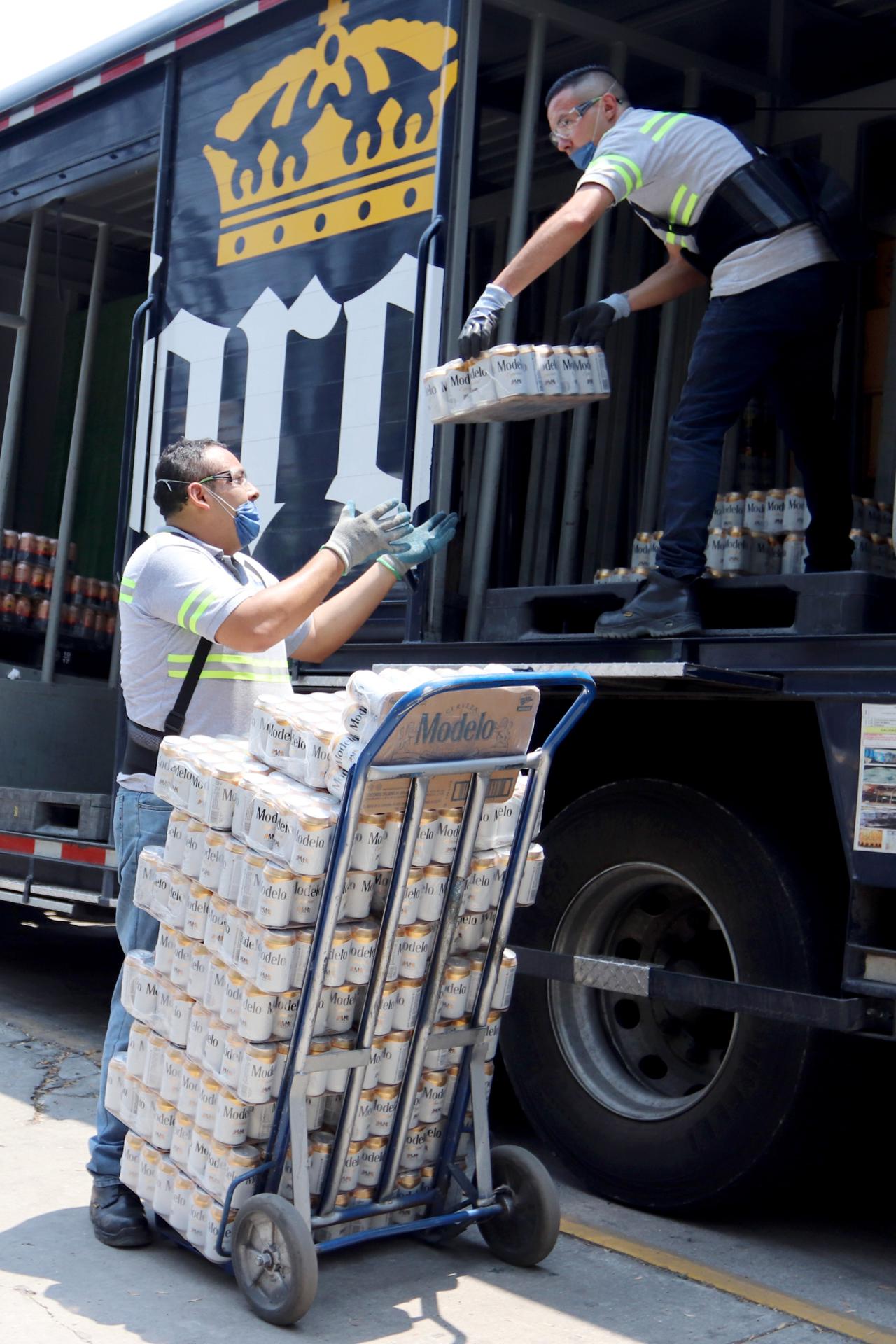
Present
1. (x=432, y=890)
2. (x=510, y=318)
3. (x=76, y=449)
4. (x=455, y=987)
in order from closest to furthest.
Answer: (x=432, y=890) < (x=455, y=987) < (x=510, y=318) < (x=76, y=449)

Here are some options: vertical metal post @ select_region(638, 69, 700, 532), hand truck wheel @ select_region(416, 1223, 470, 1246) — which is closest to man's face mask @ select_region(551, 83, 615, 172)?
vertical metal post @ select_region(638, 69, 700, 532)

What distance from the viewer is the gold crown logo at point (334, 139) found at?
5.09 m

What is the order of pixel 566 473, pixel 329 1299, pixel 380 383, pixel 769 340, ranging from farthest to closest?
pixel 566 473
pixel 380 383
pixel 769 340
pixel 329 1299

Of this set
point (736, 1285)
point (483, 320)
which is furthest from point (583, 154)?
point (736, 1285)

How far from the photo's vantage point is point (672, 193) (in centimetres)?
482

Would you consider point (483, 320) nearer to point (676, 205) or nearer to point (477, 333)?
point (477, 333)

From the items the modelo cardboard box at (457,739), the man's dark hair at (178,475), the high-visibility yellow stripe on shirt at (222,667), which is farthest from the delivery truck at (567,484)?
the man's dark hair at (178,475)

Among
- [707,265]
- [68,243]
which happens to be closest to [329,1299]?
[707,265]

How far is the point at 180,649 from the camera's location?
402 centimetres

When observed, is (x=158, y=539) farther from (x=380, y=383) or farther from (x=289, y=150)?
(x=289, y=150)

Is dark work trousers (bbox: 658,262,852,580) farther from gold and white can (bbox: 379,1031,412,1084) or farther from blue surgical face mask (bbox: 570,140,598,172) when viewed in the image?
gold and white can (bbox: 379,1031,412,1084)

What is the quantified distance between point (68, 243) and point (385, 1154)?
661 centimetres

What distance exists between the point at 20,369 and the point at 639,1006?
17.2 feet

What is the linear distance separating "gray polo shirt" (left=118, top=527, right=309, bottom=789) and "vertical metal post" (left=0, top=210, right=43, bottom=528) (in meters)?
4.51
